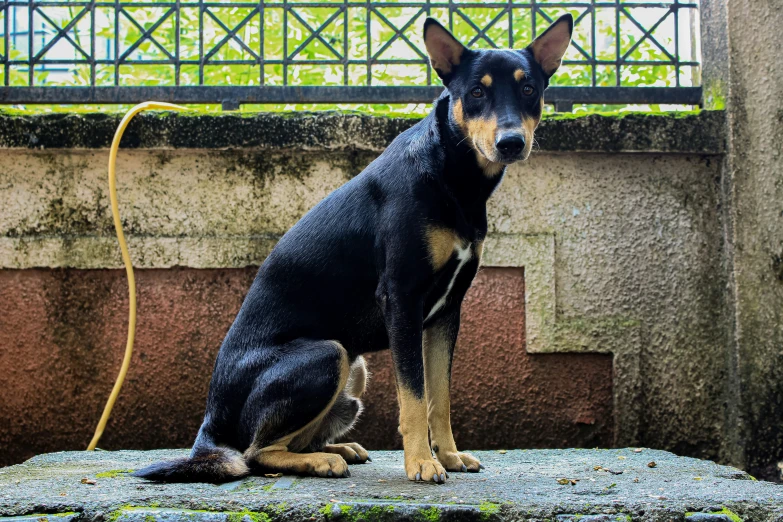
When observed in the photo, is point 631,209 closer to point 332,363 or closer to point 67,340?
point 332,363

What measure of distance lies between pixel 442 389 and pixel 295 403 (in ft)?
2.08

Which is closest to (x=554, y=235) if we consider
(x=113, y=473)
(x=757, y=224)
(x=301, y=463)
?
(x=757, y=224)

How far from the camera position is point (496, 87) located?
2910 mm

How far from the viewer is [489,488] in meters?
2.75

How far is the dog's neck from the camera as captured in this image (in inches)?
118

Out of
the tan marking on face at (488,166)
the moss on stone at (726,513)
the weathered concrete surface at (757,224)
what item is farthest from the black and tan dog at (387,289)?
the weathered concrete surface at (757,224)

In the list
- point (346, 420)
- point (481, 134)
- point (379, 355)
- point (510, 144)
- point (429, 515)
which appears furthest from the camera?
point (379, 355)

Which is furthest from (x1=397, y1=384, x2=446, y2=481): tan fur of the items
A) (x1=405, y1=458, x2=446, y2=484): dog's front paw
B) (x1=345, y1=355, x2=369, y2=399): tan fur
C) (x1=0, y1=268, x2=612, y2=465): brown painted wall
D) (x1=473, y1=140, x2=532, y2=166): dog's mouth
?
(x1=0, y1=268, x2=612, y2=465): brown painted wall

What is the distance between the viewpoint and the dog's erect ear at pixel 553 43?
310 centimetres

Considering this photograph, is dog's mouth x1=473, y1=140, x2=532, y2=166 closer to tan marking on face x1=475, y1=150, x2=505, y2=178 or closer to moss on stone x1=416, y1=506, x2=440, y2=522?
tan marking on face x1=475, y1=150, x2=505, y2=178

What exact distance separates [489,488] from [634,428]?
195 cm

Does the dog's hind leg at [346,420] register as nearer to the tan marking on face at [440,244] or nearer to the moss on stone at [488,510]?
the tan marking on face at [440,244]

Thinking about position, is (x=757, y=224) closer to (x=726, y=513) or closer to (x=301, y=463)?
(x=726, y=513)

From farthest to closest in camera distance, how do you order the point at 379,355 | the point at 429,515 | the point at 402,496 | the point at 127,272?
the point at 379,355 < the point at 127,272 < the point at 402,496 < the point at 429,515
